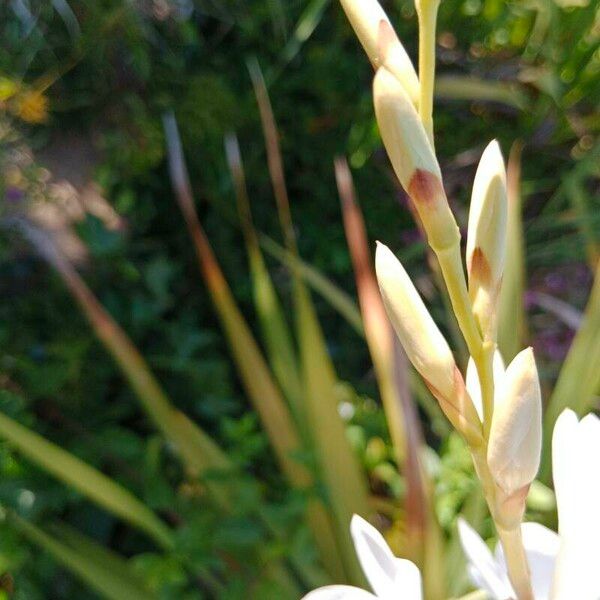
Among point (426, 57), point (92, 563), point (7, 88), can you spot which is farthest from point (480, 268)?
point (7, 88)

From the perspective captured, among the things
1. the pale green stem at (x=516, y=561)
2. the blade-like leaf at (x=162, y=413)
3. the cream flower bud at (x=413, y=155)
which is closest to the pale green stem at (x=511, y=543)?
the pale green stem at (x=516, y=561)

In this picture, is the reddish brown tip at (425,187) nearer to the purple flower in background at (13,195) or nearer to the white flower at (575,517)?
the white flower at (575,517)

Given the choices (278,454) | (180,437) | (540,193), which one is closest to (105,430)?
(180,437)

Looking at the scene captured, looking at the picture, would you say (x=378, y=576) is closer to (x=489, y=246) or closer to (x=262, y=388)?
(x=489, y=246)

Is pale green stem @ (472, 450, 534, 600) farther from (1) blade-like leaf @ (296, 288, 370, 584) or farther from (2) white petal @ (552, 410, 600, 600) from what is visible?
(1) blade-like leaf @ (296, 288, 370, 584)

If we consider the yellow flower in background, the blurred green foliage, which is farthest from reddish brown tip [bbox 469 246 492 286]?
the yellow flower in background

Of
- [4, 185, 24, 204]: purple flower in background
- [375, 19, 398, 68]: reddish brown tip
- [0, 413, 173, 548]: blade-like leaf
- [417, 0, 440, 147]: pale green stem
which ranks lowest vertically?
[417, 0, 440, 147]: pale green stem
